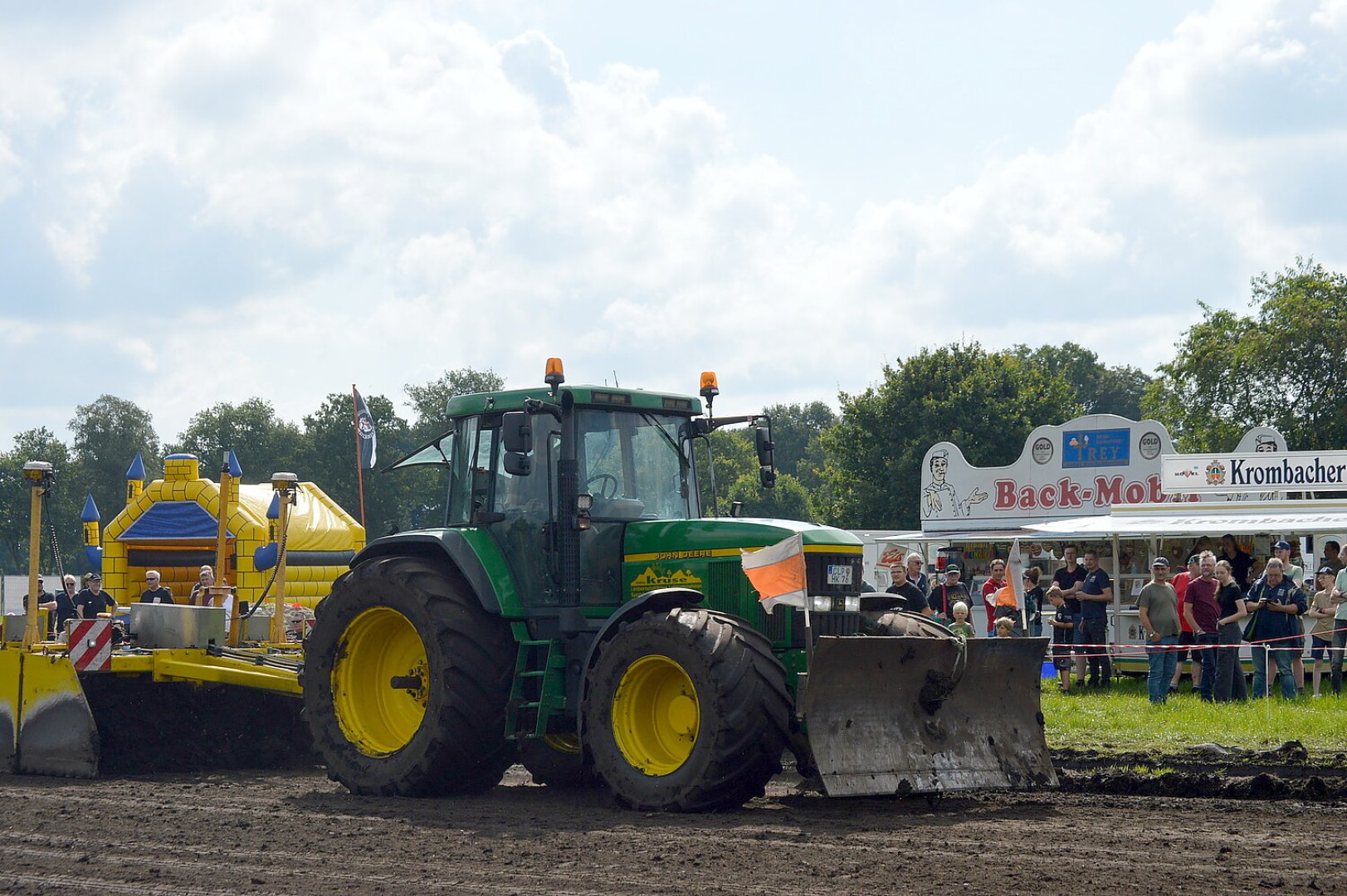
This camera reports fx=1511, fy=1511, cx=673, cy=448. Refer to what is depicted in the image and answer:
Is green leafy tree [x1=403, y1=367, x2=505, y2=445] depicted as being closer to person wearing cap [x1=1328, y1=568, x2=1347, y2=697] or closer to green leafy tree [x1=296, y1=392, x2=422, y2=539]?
green leafy tree [x1=296, y1=392, x2=422, y2=539]

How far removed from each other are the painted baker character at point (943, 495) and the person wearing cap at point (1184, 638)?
1266 cm

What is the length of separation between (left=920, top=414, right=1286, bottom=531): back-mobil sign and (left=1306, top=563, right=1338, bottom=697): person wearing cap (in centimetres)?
1148

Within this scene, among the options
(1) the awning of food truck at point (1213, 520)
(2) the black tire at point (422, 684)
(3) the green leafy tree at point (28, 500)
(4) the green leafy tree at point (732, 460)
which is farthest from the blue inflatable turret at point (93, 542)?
(3) the green leafy tree at point (28, 500)

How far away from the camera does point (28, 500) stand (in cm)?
7919

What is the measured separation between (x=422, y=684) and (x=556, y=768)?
1.17m

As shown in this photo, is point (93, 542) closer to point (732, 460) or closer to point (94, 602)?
point (94, 602)

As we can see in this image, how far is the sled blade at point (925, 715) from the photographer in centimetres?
829

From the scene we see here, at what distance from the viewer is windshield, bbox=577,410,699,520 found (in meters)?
9.48

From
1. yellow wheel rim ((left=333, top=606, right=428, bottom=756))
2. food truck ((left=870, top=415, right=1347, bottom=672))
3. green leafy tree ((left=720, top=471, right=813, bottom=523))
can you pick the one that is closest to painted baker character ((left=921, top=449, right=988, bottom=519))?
food truck ((left=870, top=415, right=1347, bottom=672))

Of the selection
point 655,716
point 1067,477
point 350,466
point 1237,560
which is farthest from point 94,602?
point 350,466

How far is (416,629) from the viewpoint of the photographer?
9398 mm

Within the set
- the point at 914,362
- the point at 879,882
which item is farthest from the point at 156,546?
the point at 914,362

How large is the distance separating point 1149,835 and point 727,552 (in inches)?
111

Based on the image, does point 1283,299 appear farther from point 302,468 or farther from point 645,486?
point 302,468
